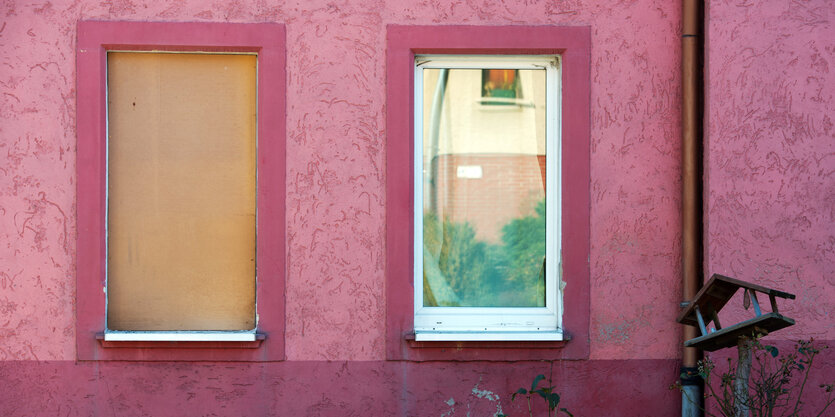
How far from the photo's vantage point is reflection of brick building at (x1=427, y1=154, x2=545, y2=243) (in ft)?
17.4

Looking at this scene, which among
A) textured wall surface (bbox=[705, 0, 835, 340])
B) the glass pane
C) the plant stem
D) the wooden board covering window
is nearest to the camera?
the plant stem

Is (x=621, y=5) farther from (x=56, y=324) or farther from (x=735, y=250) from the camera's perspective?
(x=56, y=324)

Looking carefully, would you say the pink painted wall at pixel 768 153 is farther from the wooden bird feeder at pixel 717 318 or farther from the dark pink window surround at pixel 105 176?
the dark pink window surround at pixel 105 176

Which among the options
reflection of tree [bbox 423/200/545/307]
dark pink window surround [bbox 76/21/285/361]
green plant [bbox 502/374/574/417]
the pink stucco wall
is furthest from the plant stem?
dark pink window surround [bbox 76/21/285/361]

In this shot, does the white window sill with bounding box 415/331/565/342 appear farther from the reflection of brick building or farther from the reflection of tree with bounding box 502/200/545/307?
the reflection of brick building

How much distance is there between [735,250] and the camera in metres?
4.91

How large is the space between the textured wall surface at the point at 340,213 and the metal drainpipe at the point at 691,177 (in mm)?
81

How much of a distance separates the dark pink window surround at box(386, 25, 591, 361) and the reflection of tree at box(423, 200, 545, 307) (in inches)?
9.5

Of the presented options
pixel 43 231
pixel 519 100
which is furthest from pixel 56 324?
pixel 519 100

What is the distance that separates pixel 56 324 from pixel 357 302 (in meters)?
1.84

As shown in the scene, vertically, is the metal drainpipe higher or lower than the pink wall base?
higher

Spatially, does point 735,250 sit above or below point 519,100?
below

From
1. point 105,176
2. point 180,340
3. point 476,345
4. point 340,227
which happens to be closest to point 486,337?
point 476,345

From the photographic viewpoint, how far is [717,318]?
390 centimetres
